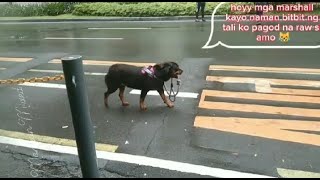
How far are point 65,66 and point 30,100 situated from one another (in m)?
4.95

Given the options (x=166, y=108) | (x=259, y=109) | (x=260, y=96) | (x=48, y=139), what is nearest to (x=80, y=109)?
(x=48, y=139)

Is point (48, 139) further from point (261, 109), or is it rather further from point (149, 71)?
point (261, 109)

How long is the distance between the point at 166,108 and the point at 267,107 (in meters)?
1.70

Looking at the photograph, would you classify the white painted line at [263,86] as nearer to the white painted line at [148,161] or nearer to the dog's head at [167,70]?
the dog's head at [167,70]

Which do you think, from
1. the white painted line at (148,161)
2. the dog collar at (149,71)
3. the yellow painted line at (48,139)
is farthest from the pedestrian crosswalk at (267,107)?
the yellow painted line at (48,139)

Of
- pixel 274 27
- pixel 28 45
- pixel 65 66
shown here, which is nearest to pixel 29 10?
pixel 28 45

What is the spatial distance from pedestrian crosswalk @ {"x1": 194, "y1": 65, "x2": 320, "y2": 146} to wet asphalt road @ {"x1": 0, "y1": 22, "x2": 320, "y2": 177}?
0.10 m

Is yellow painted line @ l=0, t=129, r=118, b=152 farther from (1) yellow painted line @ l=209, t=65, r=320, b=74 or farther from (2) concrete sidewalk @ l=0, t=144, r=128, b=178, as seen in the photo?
(1) yellow painted line @ l=209, t=65, r=320, b=74

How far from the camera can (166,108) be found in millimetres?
6555

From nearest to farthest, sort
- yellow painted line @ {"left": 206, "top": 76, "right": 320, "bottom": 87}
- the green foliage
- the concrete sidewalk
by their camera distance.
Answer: the concrete sidewalk
yellow painted line @ {"left": 206, "top": 76, "right": 320, "bottom": 87}
the green foliage

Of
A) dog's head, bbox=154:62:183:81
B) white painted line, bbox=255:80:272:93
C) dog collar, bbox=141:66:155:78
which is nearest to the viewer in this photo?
dog's head, bbox=154:62:183:81

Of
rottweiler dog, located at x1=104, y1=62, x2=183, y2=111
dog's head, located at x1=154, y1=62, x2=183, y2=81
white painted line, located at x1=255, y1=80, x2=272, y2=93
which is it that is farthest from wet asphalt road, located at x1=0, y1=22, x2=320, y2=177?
dog's head, located at x1=154, y1=62, x2=183, y2=81

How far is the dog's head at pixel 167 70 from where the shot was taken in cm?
605

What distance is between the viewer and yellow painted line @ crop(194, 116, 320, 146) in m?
5.23
